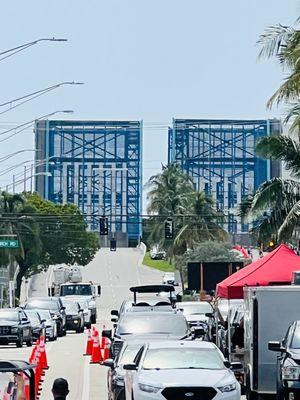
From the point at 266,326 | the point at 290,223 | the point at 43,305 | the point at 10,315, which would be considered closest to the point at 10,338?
the point at 10,315

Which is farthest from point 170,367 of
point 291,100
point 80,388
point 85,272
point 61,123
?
point 61,123

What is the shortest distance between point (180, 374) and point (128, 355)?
10.9 ft

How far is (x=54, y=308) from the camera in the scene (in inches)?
2060

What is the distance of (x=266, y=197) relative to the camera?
4588 cm

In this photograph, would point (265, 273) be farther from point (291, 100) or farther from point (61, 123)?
point (61, 123)

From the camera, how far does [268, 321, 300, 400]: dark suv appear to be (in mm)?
18828

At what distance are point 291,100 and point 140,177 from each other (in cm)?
13971

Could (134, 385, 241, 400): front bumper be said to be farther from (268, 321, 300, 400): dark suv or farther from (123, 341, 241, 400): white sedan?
(268, 321, 300, 400): dark suv

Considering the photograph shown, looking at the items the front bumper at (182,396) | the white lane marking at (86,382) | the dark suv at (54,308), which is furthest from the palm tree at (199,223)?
the front bumper at (182,396)

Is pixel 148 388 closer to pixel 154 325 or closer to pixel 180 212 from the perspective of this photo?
pixel 154 325

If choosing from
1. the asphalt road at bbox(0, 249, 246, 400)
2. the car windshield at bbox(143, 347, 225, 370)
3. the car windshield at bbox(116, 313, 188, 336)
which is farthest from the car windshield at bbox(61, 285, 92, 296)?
the car windshield at bbox(143, 347, 225, 370)

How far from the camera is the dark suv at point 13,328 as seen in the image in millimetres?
41062

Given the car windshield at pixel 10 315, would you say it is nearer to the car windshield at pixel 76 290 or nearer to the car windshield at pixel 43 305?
the car windshield at pixel 43 305

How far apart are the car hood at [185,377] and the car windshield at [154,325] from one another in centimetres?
891
